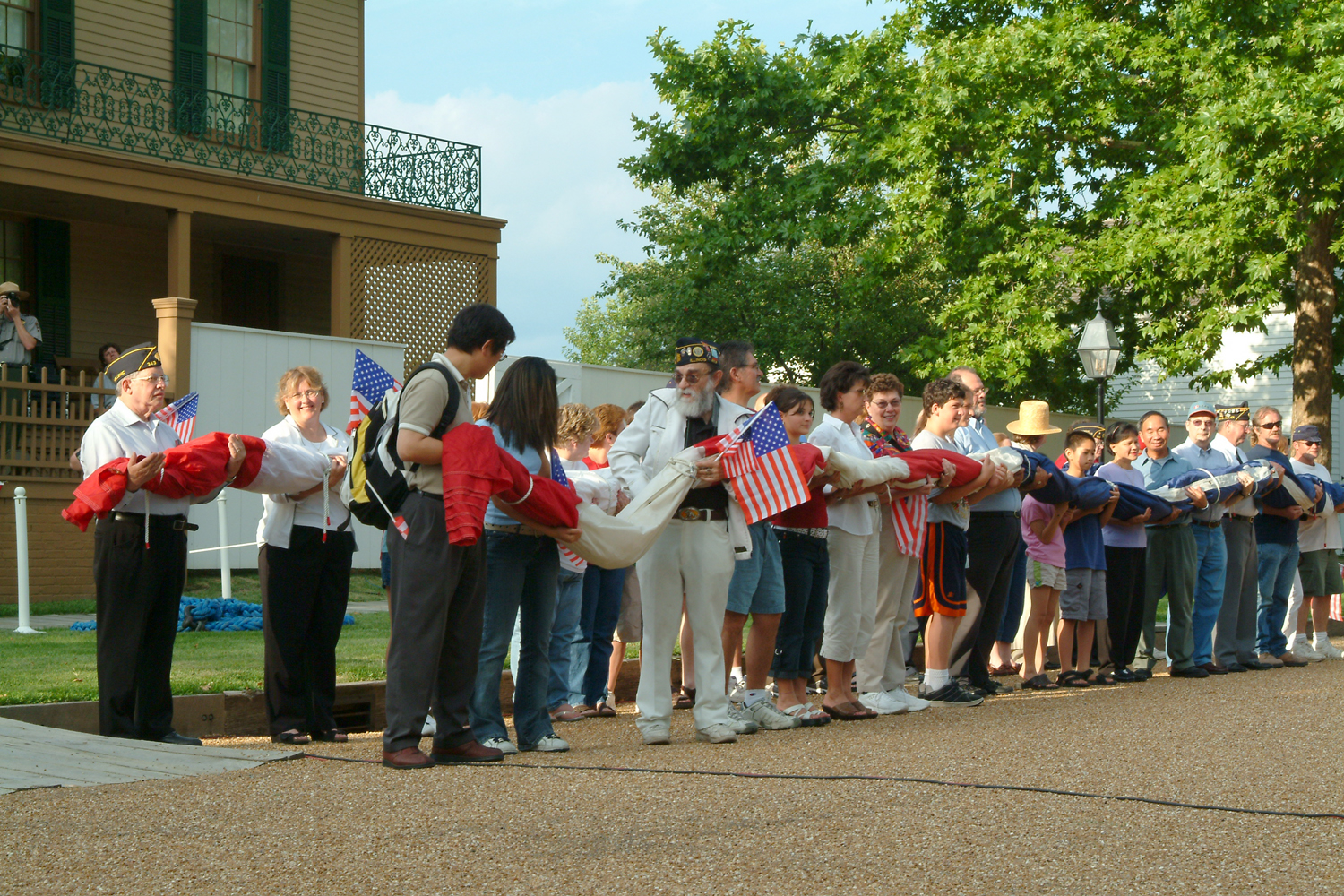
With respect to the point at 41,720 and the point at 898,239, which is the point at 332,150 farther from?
the point at 41,720

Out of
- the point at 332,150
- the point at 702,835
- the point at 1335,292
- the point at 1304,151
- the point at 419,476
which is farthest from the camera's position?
the point at 1335,292

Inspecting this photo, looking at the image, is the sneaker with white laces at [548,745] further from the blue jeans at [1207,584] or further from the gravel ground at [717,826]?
the blue jeans at [1207,584]

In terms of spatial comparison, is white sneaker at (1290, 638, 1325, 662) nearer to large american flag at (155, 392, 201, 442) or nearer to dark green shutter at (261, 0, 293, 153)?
large american flag at (155, 392, 201, 442)

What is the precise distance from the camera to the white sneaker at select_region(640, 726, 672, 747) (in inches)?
284

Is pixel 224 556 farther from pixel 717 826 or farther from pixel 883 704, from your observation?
pixel 717 826

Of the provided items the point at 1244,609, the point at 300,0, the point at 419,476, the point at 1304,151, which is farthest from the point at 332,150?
the point at 419,476

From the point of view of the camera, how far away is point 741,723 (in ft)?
25.0

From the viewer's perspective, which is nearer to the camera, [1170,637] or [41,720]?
[41,720]

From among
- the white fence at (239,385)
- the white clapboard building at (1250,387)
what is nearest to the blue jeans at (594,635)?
the white fence at (239,385)

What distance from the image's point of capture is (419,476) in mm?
6312

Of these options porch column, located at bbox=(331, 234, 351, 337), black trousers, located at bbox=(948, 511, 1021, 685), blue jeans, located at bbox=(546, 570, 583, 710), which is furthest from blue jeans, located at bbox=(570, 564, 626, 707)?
porch column, located at bbox=(331, 234, 351, 337)

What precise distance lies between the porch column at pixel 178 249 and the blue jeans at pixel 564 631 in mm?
12679

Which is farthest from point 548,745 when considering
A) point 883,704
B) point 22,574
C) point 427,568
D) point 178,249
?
point 178,249

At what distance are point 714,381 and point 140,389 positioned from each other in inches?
116
